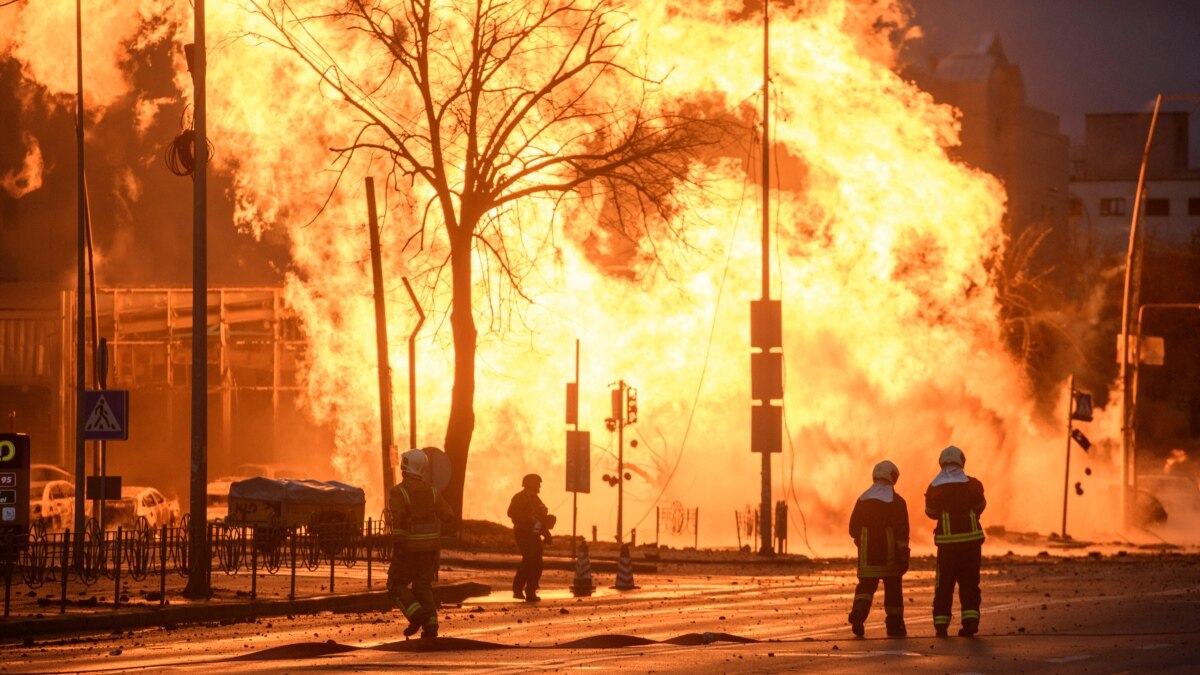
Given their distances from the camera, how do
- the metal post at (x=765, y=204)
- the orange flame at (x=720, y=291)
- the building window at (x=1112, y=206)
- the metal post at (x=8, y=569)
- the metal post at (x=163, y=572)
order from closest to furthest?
the metal post at (x=8, y=569) < the metal post at (x=163, y=572) < the metal post at (x=765, y=204) < the orange flame at (x=720, y=291) < the building window at (x=1112, y=206)

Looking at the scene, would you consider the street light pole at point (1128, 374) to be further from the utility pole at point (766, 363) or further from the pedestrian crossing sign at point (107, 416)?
the pedestrian crossing sign at point (107, 416)

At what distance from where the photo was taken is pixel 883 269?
153ft

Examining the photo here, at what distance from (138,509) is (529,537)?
74.3 feet

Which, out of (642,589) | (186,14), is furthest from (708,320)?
(642,589)

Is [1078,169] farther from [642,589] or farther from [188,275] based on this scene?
[642,589]

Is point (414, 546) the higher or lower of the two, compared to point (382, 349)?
lower

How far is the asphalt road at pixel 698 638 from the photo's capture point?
49.3 ft

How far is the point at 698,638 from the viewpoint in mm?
17516

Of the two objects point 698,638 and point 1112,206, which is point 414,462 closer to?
point 698,638

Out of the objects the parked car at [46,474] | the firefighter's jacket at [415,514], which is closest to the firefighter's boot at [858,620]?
the firefighter's jacket at [415,514]

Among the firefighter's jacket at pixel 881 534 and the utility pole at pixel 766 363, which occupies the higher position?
the utility pole at pixel 766 363

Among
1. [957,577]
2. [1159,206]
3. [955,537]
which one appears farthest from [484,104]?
[1159,206]

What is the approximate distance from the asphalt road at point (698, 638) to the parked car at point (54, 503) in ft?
65.6

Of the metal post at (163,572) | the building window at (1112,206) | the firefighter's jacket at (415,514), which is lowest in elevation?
the metal post at (163,572)
